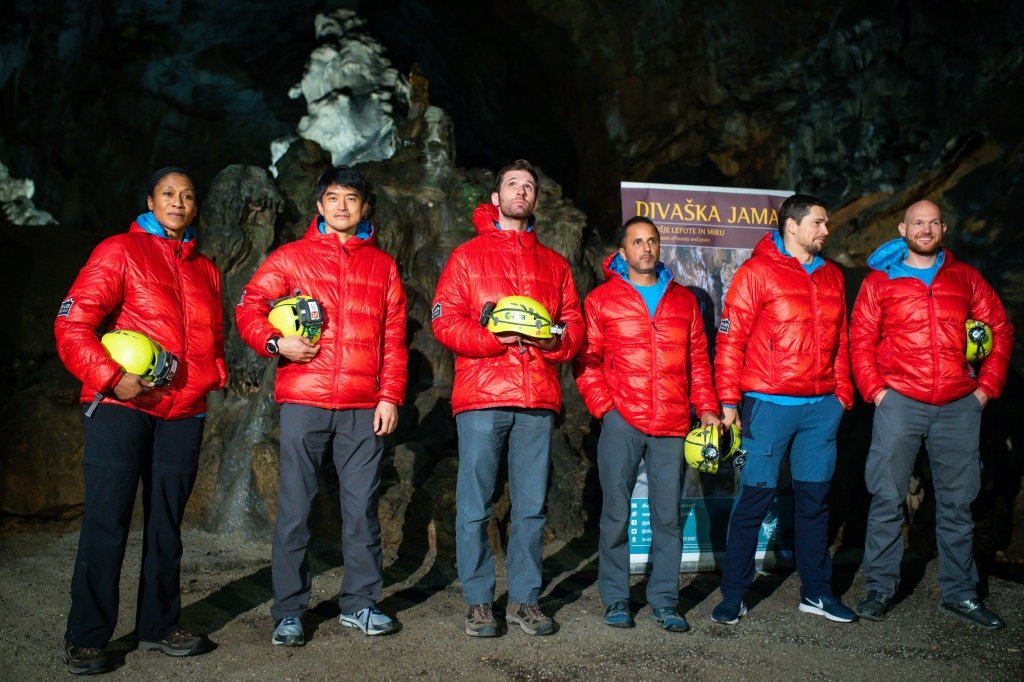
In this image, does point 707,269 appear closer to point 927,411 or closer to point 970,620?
point 927,411

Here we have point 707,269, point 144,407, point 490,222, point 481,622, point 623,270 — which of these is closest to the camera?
point 144,407

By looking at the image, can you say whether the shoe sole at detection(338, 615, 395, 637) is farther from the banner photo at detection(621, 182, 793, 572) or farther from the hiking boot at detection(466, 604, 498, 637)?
the banner photo at detection(621, 182, 793, 572)

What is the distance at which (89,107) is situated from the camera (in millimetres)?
13859

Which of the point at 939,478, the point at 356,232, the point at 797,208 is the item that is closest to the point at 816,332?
the point at 797,208

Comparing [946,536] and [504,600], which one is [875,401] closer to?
[946,536]

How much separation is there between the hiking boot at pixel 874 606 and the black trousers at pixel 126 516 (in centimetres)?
350

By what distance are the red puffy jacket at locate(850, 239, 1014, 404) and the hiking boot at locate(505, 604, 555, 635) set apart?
7.06 ft

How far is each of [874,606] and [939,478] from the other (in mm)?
786

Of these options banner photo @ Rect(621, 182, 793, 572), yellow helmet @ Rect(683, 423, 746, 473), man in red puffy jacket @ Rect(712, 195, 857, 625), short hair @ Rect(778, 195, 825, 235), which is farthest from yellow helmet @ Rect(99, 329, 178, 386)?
short hair @ Rect(778, 195, 825, 235)

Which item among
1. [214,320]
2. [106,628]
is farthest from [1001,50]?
[106,628]

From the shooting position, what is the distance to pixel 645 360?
16.1 feet

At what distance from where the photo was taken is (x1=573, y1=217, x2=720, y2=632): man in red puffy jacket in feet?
15.9

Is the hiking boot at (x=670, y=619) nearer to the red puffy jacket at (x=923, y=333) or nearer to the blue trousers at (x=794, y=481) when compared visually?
the blue trousers at (x=794, y=481)

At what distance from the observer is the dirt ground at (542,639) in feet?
13.5
